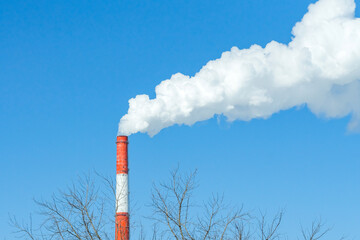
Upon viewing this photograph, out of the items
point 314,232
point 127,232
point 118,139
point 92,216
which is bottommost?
point 314,232

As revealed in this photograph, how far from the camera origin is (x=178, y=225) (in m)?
11.7

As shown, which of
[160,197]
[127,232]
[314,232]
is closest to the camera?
[314,232]

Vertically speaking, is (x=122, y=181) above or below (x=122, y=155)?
below

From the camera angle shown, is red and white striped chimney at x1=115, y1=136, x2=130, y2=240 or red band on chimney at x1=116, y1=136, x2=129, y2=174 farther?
red band on chimney at x1=116, y1=136, x2=129, y2=174

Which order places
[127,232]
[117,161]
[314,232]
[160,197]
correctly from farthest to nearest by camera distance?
[117,161]
[127,232]
[160,197]
[314,232]

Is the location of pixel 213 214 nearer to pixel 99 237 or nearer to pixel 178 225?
pixel 178 225

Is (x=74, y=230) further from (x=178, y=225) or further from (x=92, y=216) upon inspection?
(x=178, y=225)

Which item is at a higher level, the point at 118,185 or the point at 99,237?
the point at 118,185

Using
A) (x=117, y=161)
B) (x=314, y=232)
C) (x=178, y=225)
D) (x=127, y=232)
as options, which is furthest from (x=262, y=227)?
(x=117, y=161)

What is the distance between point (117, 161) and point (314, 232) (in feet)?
31.4

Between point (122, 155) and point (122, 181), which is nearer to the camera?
point (122, 181)

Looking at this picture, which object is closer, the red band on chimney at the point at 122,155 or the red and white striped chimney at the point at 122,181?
the red and white striped chimney at the point at 122,181

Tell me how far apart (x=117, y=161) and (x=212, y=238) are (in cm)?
840

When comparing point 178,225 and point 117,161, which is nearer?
point 178,225
